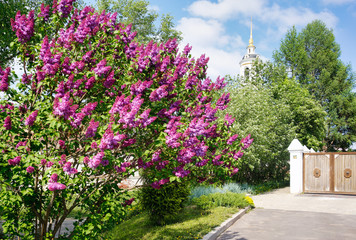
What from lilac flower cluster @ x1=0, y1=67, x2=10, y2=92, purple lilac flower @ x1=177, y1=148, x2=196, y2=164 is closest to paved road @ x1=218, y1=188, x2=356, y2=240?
purple lilac flower @ x1=177, y1=148, x2=196, y2=164

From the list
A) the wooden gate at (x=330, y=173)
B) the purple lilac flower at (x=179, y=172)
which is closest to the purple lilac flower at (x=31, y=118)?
the purple lilac flower at (x=179, y=172)

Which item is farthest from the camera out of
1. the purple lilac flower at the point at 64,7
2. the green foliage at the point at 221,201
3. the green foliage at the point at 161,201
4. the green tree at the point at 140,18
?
the green tree at the point at 140,18

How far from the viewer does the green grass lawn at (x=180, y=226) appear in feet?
25.4

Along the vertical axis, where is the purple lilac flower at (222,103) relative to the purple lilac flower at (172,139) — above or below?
above

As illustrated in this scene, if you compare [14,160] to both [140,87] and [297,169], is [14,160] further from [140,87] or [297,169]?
[297,169]

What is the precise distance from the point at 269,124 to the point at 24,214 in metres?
16.8

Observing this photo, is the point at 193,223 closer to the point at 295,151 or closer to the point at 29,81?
the point at 29,81

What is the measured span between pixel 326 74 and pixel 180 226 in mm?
37020

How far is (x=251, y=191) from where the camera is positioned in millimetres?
17312

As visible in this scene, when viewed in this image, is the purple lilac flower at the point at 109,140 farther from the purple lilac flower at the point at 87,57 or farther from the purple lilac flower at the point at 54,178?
the purple lilac flower at the point at 87,57

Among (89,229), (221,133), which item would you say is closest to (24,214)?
(89,229)

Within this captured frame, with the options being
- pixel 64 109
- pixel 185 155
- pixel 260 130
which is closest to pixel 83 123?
pixel 64 109

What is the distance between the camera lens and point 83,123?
425 centimetres

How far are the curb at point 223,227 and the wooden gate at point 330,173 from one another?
29.2 ft
